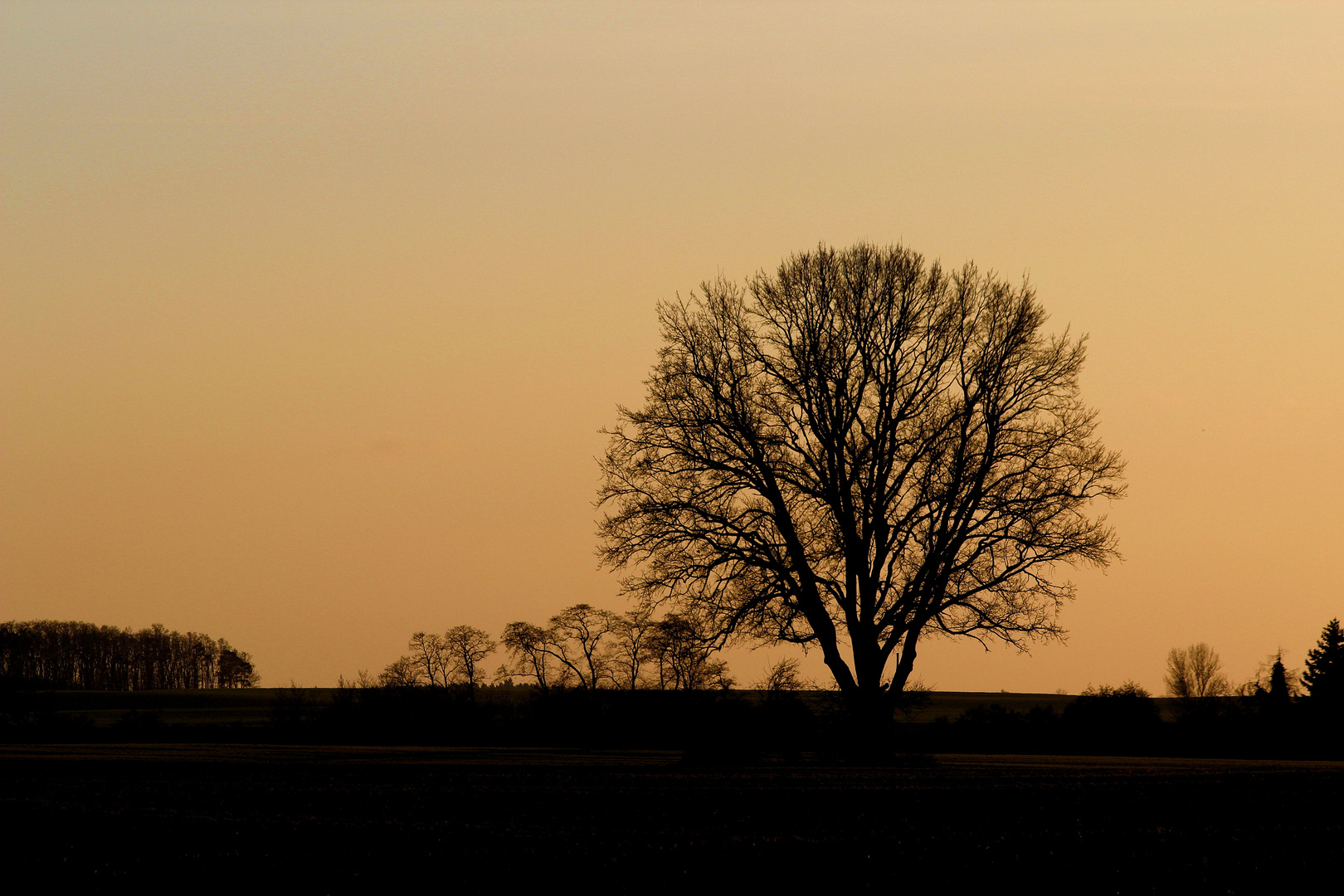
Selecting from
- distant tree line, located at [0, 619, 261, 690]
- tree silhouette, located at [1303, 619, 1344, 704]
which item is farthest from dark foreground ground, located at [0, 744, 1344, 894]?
distant tree line, located at [0, 619, 261, 690]

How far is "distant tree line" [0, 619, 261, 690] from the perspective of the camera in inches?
5197

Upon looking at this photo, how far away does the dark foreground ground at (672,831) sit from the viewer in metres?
14.4

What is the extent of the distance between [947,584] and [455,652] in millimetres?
66759

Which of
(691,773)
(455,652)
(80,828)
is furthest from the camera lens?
(455,652)

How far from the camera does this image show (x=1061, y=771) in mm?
28609

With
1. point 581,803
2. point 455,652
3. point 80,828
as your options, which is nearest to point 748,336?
point 581,803

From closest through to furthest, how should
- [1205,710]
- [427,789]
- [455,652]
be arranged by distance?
[427,789] < [1205,710] < [455,652]

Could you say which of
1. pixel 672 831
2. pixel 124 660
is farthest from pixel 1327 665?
pixel 124 660

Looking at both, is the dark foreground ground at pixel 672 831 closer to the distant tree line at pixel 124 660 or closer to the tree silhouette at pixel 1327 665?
the tree silhouette at pixel 1327 665

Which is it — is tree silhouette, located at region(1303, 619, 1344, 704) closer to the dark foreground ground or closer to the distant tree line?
the dark foreground ground

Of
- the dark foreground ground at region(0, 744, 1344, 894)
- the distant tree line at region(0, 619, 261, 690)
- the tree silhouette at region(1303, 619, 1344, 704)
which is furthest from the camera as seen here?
the distant tree line at region(0, 619, 261, 690)

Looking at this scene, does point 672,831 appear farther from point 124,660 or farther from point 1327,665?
point 124,660

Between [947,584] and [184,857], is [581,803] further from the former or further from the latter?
[947,584]

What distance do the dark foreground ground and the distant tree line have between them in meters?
115
